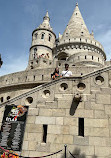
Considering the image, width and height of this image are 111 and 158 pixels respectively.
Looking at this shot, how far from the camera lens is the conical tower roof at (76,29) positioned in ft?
112

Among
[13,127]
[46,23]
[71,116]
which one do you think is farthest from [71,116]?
[46,23]

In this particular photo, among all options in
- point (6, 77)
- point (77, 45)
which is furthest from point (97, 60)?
point (6, 77)

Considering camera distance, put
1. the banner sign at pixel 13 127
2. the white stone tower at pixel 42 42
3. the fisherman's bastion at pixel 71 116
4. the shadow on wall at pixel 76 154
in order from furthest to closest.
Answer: the white stone tower at pixel 42 42 < the banner sign at pixel 13 127 < the fisherman's bastion at pixel 71 116 < the shadow on wall at pixel 76 154

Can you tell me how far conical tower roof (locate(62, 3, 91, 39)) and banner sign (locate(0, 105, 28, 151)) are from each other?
26076 millimetres

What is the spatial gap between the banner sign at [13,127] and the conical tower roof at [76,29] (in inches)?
1027

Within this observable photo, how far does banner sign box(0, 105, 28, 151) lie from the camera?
7.68 m

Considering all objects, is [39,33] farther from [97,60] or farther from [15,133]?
[15,133]

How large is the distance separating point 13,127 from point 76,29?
30.9 m

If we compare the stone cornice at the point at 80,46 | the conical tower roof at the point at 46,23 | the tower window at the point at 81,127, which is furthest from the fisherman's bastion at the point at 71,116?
the conical tower roof at the point at 46,23

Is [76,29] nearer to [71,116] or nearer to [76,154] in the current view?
[71,116]

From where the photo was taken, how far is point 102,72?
8.62 meters

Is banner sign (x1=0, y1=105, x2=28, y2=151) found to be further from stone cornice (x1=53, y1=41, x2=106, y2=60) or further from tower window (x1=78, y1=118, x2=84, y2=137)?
stone cornice (x1=53, y1=41, x2=106, y2=60)

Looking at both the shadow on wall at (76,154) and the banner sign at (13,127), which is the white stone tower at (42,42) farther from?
the shadow on wall at (76,154)

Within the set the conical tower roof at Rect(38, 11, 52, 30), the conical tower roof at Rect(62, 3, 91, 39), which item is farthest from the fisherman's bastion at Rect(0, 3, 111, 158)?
the conical tower roof at Rect(38, 11, 52, 30)
